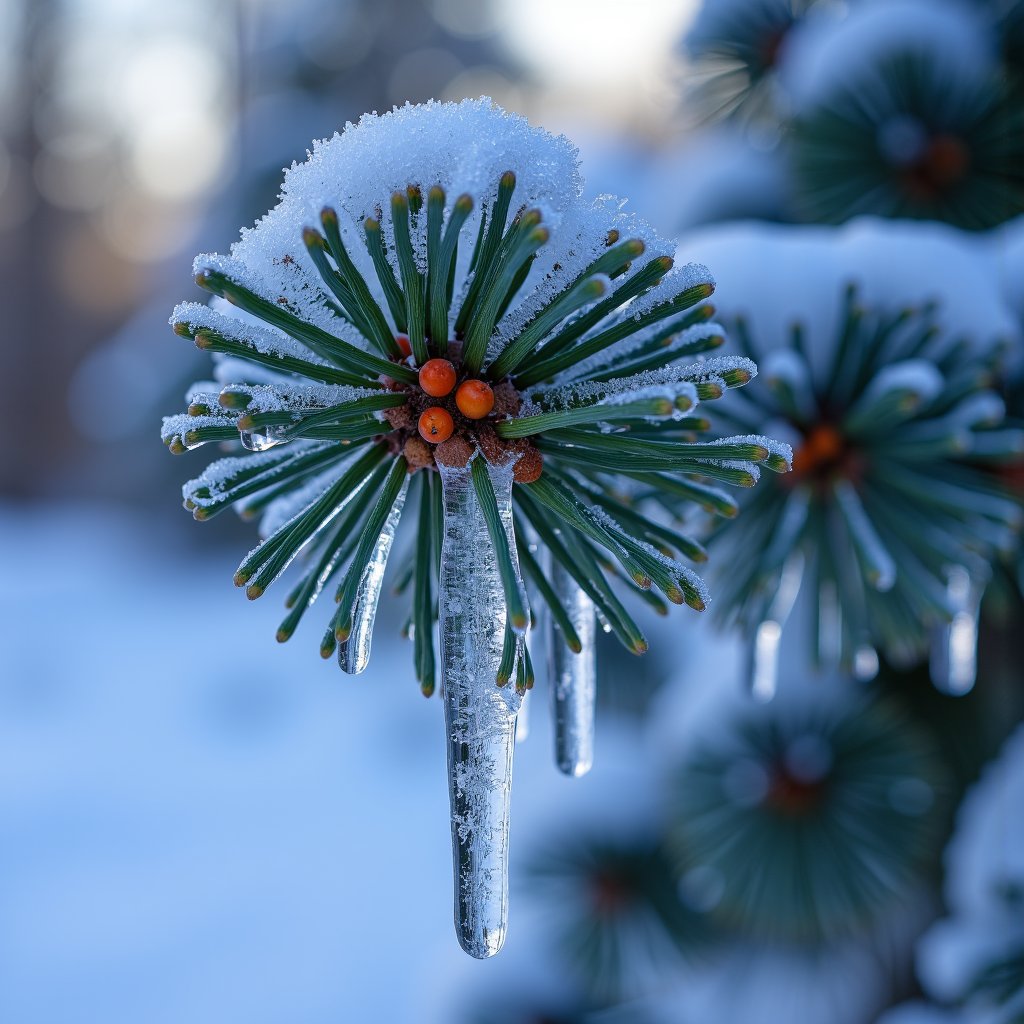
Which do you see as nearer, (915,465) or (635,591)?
(635,591)

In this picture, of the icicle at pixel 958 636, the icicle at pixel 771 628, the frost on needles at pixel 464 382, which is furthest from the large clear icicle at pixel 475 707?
the icicle at pixel 958 636

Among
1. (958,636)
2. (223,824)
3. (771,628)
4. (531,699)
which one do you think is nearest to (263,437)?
(771,628)

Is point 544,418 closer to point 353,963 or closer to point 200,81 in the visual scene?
point 353,963

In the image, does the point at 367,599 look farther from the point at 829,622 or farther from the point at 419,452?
the point at 829,622

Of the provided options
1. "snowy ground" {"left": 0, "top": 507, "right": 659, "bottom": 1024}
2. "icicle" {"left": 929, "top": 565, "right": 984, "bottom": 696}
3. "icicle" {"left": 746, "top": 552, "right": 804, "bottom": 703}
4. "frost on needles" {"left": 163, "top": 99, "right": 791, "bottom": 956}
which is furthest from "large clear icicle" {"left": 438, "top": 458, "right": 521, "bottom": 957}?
"snowy ground" {"left": 0, "top": 507, "right": 659, "bottom": 1024}

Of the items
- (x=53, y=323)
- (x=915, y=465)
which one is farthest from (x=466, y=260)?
(x=53, y=323)

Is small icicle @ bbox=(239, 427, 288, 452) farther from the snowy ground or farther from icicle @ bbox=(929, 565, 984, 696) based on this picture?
the snowy ground

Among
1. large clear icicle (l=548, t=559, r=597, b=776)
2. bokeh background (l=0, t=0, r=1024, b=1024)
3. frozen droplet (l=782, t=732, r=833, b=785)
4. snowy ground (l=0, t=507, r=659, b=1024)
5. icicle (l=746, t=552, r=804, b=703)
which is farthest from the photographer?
snowy ground (l=0, t=507, r=659, b=1024)
